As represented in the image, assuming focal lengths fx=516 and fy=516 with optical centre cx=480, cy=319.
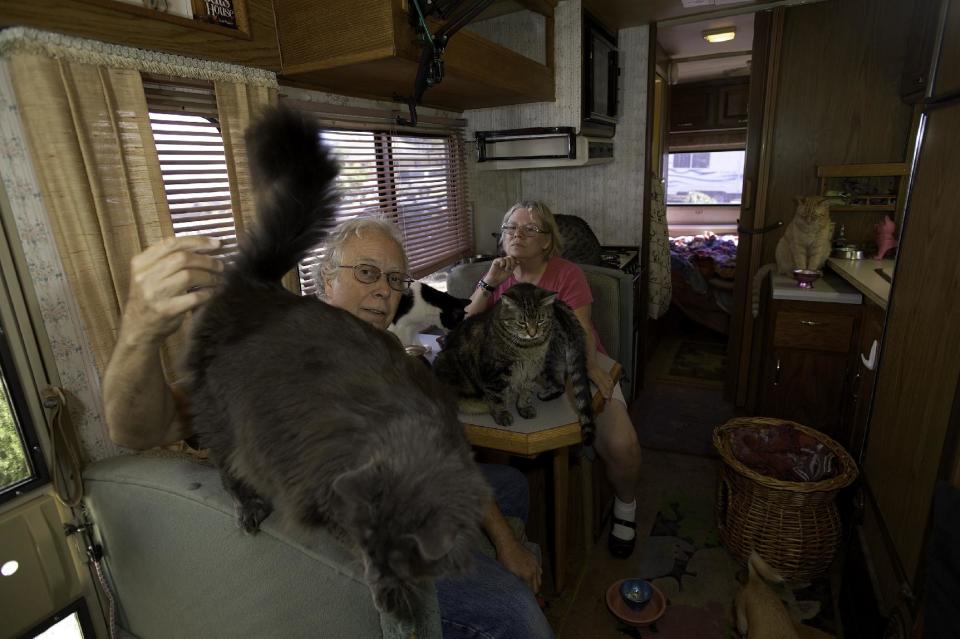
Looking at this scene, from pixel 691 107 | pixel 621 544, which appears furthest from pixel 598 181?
pixel 691 107

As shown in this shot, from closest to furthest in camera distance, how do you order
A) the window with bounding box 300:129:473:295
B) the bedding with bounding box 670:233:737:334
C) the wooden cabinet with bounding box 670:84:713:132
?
1. the window with bounding box 300:129:473:295
2. the bedding with bounding box 670:233:737:334
3. the wooden cabinet with bounding box 670:84:713:132

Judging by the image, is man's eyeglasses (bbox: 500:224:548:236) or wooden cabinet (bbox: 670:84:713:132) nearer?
man's eyeglasses (bbox: 500:224:548:236)

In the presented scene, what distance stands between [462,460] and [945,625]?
0.98 metres

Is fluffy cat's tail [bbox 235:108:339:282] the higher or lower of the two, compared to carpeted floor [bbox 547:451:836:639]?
higher

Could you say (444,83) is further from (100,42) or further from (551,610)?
(551,610)

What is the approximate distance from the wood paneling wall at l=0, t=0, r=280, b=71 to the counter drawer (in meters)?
2.56

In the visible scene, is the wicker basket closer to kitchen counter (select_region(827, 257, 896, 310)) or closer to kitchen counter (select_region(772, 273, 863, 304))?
kitchen counter (select_region(827, 257, 896, 310))

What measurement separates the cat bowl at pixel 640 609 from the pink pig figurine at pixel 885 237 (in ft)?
7.45

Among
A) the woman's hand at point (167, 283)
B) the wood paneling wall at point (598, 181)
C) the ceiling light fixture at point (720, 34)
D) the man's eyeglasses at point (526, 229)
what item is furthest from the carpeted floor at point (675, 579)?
the ceiling light fixture at point (720, 34)

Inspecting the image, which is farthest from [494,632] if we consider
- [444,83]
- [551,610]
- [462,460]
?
[444,83]

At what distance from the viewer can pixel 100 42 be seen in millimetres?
1218

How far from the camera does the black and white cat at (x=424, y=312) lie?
7.29ft

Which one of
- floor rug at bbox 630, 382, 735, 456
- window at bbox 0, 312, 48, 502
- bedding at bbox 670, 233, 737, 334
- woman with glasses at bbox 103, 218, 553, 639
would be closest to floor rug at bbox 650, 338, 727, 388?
floor rug at bbox 630, 382, 735, 456

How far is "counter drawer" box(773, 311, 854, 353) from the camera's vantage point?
2496 millimetres
